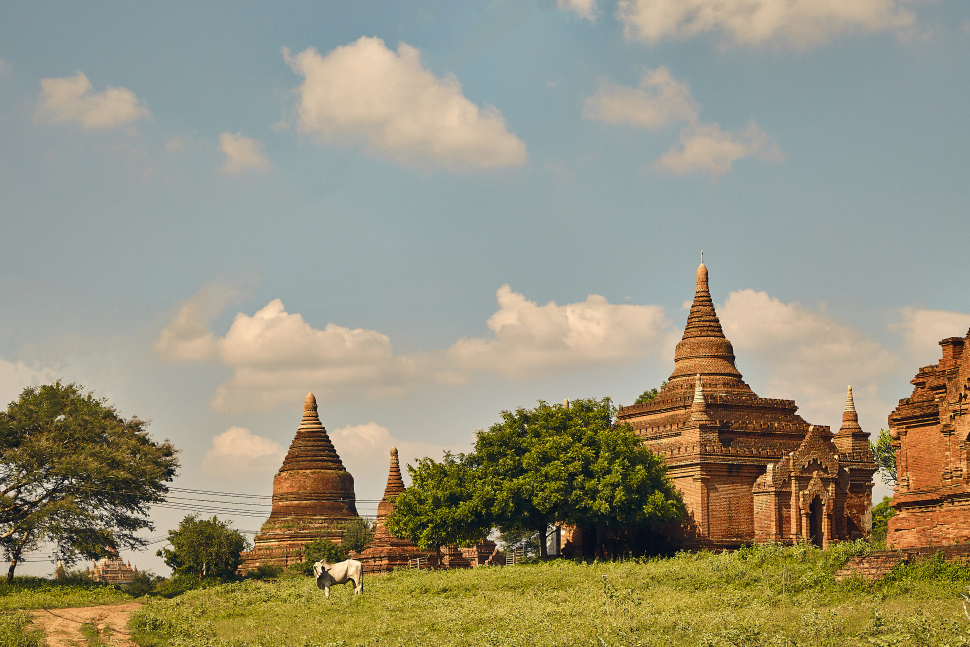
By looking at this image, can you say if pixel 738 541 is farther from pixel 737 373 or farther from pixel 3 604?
pixel 3 604

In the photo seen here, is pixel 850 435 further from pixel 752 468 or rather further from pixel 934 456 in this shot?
pixel 934 456

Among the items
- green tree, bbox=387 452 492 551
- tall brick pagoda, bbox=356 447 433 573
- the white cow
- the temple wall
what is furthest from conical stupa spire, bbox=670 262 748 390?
→ the white cow

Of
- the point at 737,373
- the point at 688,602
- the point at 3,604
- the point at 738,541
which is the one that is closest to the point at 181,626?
the point at 3,604

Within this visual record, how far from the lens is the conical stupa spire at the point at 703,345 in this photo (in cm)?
5169

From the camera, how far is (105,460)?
45938 millimetres

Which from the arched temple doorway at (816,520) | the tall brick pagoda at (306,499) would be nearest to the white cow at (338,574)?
the arched temple doorway at (816,520)

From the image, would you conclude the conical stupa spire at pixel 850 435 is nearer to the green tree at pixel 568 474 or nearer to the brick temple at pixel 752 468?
the brick temple at pixel 752 468

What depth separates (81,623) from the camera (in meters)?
33.5

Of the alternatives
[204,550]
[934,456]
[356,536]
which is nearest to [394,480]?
[356,536]

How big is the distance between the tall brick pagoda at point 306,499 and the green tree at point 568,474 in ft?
71.2

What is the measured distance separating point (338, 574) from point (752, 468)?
1752cm

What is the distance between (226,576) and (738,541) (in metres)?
23.7

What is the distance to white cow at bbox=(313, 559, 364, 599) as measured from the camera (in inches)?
1454

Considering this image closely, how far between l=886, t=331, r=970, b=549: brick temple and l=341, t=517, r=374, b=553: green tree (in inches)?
1305
